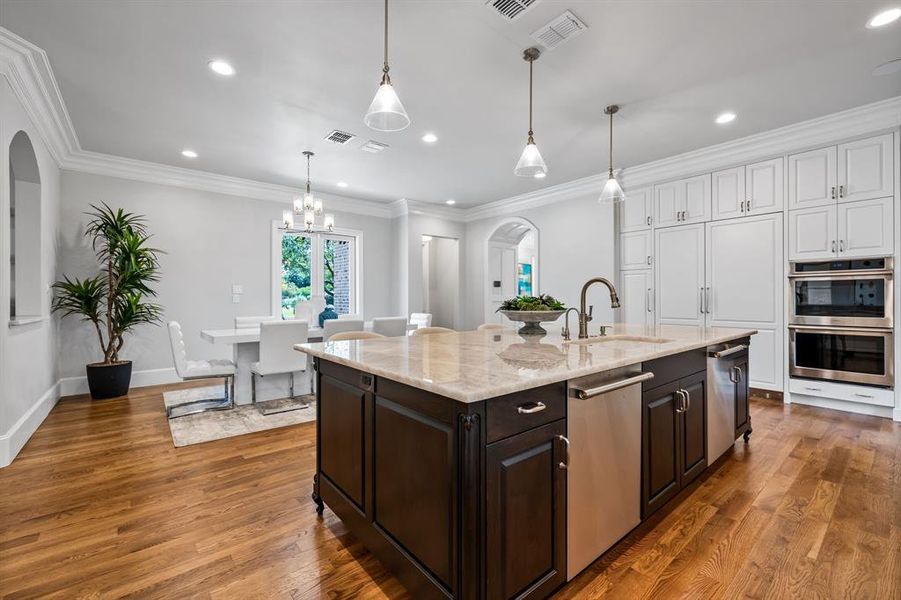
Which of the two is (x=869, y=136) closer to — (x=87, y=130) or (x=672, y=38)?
(x=672, y=38)

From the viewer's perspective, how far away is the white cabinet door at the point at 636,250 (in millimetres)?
5105

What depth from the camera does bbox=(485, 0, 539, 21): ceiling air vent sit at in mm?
2203

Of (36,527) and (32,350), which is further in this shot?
(32,350)

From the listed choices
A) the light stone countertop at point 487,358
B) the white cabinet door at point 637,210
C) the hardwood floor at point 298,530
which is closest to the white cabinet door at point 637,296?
the white cabinet door at point 637,210

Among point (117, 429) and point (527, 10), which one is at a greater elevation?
point (527, 10)

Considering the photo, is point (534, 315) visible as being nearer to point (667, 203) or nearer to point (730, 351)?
Answer: point (730, 351)

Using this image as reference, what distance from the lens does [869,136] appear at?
3598mm

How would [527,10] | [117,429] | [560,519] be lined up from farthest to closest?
[117,429]
[527,10]
[560,519]

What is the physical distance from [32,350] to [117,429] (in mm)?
991

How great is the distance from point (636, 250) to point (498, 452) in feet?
15.8

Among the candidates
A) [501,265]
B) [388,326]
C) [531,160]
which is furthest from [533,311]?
[501,265]

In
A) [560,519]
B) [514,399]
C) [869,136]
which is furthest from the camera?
[869,136]

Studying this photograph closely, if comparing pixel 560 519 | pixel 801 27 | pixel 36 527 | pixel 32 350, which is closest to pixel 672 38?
pixel 801 27

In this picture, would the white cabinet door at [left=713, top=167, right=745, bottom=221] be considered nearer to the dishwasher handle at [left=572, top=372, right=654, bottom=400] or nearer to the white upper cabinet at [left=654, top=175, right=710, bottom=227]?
the white upper cabinet at [left=654, top=175, right=710, bottom=227]
